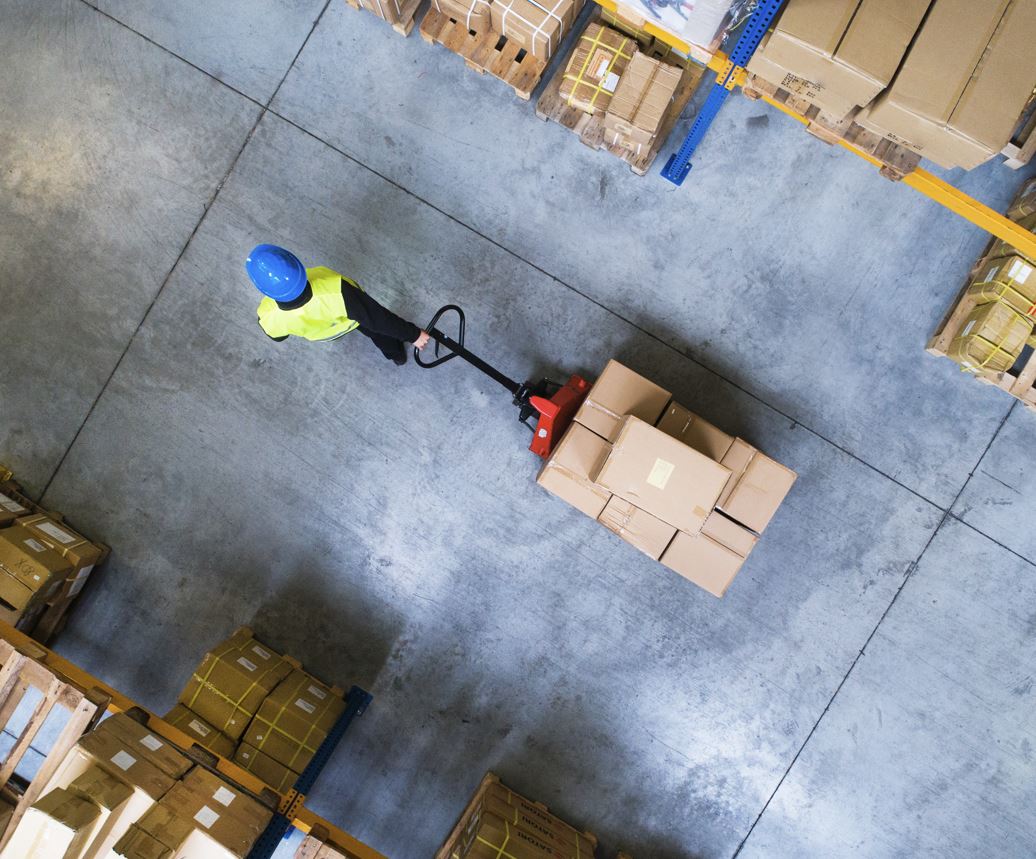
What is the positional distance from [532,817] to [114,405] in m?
4.24

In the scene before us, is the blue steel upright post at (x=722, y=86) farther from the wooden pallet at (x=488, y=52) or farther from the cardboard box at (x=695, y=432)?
the cardboard box at (x=695, y=432)

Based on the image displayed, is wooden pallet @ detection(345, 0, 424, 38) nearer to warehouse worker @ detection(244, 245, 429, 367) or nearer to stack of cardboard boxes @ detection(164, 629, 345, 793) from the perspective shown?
warehouse worker @ detection(244, 245, 429, 367)

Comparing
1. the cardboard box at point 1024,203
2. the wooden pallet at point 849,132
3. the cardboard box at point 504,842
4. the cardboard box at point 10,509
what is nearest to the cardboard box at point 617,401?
the wooden pallet at point 849,132

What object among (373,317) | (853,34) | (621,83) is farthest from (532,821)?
(853,34)

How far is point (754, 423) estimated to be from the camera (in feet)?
15.8

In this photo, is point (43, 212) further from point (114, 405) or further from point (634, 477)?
point (634, 477)

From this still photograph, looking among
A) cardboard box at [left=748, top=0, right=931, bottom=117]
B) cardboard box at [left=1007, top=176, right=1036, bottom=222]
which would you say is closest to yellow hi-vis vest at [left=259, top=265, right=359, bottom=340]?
cardboard box at [left=748, top=0, right=931, bottom=117]

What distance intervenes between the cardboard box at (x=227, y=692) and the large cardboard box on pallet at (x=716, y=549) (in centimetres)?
282

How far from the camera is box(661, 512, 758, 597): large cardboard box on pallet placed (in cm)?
421

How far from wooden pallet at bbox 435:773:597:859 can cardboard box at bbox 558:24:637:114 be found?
468 cm

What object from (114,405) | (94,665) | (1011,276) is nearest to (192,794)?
(94,665)

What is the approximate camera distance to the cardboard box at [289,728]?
417 cm

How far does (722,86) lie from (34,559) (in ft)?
17.6

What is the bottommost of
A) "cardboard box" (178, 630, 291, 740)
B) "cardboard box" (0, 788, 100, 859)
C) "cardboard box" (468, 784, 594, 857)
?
"cardboard box" (0, 788, 100, 859)
